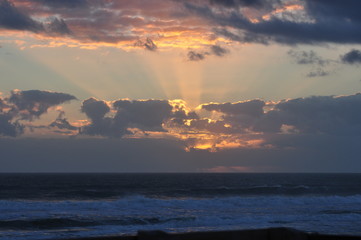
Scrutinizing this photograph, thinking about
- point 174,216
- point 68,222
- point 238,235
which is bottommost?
point 68,222

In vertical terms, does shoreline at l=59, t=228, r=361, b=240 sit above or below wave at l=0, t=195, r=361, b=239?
above

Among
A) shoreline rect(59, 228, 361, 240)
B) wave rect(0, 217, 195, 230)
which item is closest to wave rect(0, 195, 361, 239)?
wave rect(0, 217, 195, 230)

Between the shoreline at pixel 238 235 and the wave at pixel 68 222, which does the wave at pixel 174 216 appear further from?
the shoreline at pixel 238 235

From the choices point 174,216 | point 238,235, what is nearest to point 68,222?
point 174,216

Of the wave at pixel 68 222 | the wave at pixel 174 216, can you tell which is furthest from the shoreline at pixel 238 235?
the wave at pixel 68 222

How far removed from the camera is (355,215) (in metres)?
29.6

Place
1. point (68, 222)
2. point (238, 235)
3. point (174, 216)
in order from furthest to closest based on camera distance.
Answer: point (174, 216) < point (68, 222) < point (238, 235)

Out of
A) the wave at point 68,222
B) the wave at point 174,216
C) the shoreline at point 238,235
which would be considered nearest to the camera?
the shoreline at point 238,235

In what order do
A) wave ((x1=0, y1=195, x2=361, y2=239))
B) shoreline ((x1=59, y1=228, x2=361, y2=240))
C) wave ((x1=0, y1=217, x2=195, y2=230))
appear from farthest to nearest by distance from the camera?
wave ((x1=0, y1=217, x2=195, y2=230))
wave ((x1=0, y1=195, x2=361, y2=239))
shoreline ((x1=59, y1=228, x2=361, y2=240))

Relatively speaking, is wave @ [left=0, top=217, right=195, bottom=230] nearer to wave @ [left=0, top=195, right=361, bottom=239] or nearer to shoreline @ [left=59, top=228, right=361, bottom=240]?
wave @ [left=0, top=195, right=361, bottom=239]

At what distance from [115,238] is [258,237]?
129cm

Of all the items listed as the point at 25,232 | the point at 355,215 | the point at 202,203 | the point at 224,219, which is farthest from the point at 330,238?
the point at 202,203

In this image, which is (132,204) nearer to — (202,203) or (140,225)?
(202,203)

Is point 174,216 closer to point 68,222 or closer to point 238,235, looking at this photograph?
point 68,222
